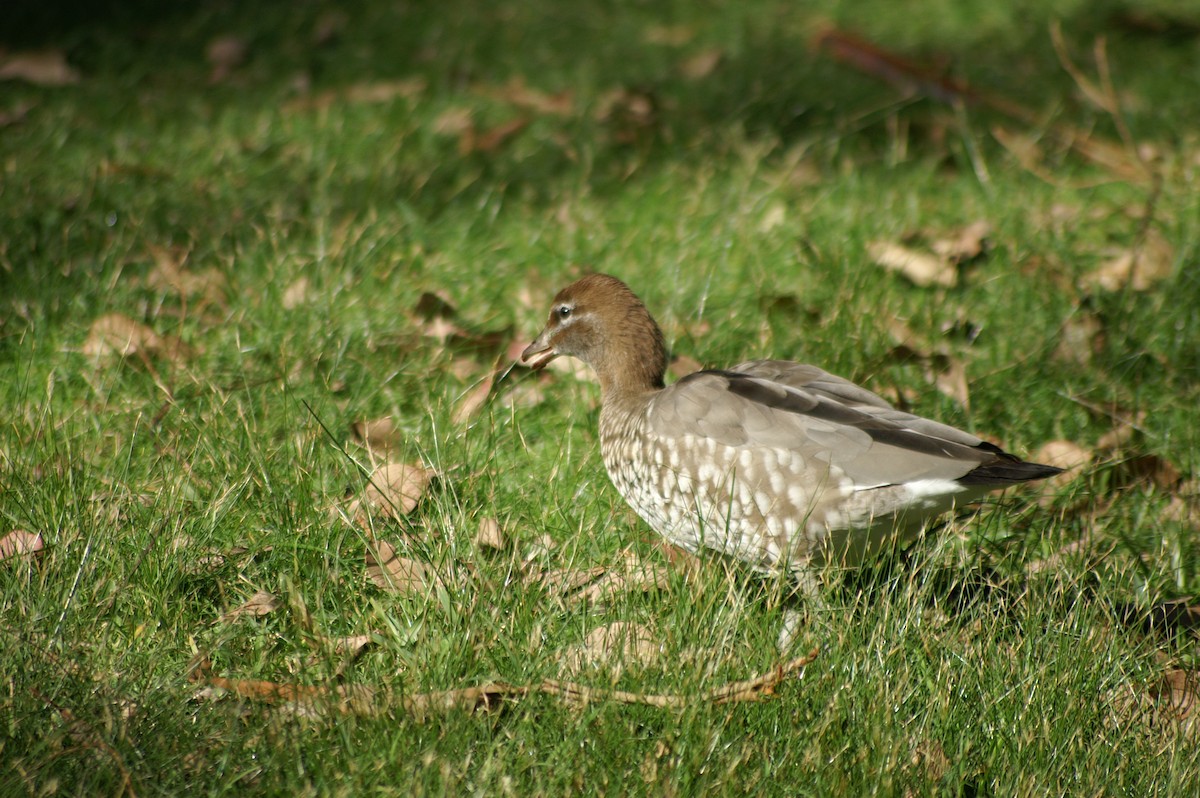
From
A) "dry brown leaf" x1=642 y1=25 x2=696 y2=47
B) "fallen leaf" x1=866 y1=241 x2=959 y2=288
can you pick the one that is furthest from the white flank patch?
"dry brown leaf" x1=642 y1=25 x2=696 y2=47

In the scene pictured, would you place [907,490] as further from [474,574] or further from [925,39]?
[925,39]

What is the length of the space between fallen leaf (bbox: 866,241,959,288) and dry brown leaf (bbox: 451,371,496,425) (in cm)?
190

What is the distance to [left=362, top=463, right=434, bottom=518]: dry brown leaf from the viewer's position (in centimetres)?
402

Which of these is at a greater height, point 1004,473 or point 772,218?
point 1004,473

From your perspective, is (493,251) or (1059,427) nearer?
(1059,427)

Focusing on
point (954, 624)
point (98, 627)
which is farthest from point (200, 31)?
point (954, 624)

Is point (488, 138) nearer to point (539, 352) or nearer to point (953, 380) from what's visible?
point (539, 352)

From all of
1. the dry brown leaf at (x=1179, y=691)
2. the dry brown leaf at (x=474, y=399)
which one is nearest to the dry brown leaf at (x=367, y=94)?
the dry brown leaf at (x=474, y=399)

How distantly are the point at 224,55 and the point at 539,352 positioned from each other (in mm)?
4236

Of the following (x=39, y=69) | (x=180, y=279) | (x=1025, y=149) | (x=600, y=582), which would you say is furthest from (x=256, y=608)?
(x=39, y=69)

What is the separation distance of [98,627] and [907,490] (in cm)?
228

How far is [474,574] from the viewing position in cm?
362

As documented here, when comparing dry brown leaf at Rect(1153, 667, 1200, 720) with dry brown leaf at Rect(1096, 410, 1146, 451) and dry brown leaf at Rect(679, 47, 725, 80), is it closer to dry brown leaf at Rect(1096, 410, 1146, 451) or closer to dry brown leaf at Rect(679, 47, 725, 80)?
dry brown leaf at Rect(1096, 410, 1146, 451)

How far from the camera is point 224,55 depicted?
8070 millimetres
